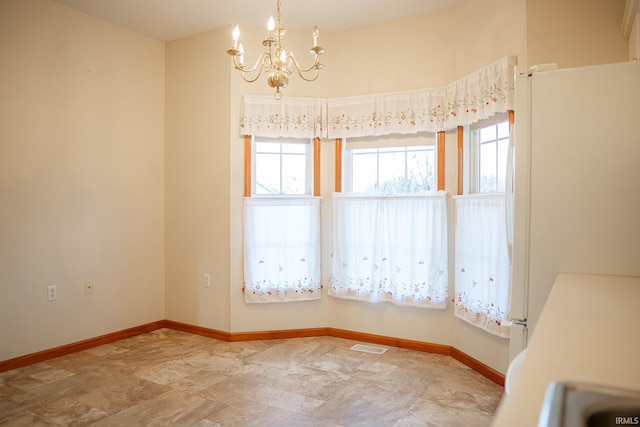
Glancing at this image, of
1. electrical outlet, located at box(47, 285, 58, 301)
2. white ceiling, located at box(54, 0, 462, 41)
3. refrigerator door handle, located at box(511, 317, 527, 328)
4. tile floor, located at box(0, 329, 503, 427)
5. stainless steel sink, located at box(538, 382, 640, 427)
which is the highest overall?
white ceiling, located at box(54, 0, 462, 41)

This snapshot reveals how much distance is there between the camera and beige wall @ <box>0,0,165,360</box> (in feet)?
9.83

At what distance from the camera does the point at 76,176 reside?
3.39m

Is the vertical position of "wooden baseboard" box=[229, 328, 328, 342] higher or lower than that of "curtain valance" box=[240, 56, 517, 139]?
lower

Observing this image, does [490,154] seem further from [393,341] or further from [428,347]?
[393,341]

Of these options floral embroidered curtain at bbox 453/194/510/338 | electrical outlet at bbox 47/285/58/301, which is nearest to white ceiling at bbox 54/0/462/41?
floral embroidered curtain at bbox 453/194/510/338

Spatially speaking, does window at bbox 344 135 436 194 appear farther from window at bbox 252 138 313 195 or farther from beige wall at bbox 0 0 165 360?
beige wall at bbox 0 0 165 360

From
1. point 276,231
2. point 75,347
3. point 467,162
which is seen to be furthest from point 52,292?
point 467,162

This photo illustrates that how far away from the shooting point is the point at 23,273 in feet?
10.0

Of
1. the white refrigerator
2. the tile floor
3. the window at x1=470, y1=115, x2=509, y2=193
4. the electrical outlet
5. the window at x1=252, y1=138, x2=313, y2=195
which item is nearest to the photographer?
the white refrigerator

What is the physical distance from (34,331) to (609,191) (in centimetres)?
371

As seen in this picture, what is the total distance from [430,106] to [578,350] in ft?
9.63

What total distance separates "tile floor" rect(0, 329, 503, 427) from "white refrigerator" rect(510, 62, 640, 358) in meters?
1.02

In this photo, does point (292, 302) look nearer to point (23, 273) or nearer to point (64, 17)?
point (23, 273)

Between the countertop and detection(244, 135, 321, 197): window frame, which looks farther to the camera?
detection(244, 135, 321, 197): window frame
